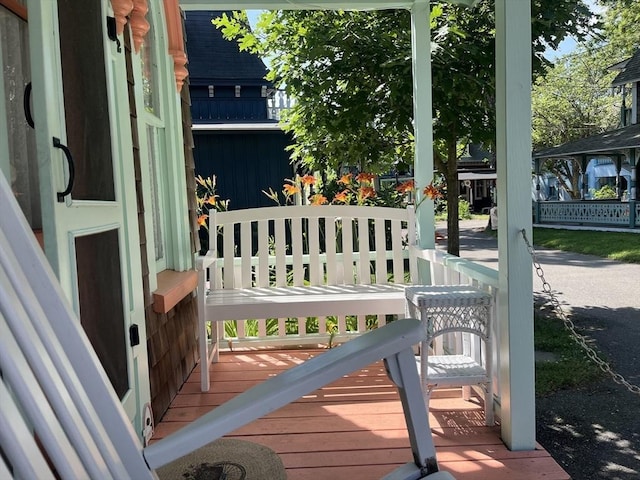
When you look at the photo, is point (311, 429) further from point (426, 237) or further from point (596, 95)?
point (596, 95)

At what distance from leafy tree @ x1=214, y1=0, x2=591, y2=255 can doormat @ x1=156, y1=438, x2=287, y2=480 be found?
294 centimetres

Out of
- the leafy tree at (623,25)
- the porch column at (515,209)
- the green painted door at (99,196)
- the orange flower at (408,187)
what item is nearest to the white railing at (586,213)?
the leafy tree at (623,25)

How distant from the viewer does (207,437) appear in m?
0.97

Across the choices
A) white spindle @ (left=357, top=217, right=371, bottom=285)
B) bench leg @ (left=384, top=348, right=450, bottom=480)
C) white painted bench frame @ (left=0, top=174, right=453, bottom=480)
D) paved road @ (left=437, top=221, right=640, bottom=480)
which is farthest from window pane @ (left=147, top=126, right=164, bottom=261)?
paved road @ (left=437, top=221, right=640, bottom=480)

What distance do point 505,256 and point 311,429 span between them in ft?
3.50

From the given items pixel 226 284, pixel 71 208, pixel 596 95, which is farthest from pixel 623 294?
pixel 596 95

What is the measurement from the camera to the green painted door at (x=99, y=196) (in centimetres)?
154

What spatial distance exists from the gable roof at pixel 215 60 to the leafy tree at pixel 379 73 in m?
6.59

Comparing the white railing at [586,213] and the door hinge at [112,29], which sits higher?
the door hinge at [112,29]

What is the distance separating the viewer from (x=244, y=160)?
368 inches

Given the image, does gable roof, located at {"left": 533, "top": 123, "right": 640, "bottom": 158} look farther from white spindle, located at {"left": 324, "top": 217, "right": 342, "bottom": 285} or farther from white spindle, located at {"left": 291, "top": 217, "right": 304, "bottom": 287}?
white spindle, located at {"left": 291, "top": 217, "right": 304, "bottom": 287}

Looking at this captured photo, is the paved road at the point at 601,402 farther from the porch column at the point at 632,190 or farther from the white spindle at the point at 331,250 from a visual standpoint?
the porch column at the point at 632,190

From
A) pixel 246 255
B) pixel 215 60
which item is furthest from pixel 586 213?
pixel 246 255

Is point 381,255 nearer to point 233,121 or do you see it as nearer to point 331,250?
point 331,250
